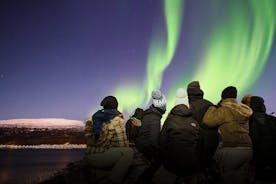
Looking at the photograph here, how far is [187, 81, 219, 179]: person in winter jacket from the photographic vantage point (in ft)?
21.8

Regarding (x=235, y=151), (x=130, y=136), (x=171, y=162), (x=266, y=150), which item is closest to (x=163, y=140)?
(x=171, y=162)

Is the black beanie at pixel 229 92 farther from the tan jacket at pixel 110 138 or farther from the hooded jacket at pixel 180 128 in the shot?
the tan jacket at pixel 110 138

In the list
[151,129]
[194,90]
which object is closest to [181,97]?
[194,90]

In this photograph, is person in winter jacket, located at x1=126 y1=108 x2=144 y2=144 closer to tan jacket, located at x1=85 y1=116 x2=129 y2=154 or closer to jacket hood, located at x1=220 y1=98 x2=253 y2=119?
tan jacket, located at x1=85 y1=116 x2=129 y2=154

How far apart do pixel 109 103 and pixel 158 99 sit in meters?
1.53

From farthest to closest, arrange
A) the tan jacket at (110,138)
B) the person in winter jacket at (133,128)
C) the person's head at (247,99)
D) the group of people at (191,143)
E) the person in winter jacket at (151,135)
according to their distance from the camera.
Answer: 1. the person in winter jacket at (133,128)
2. the person's head at (247,99)
3. the person in winter jacket at (151,135)
4. the tan jacket at (110,138)
5. the group of people at (191,143)

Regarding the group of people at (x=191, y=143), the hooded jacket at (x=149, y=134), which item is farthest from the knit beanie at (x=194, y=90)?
the hooded jacket at (x=149, y=134)

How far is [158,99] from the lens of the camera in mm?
8180

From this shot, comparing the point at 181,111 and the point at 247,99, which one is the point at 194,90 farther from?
the point at 247,99

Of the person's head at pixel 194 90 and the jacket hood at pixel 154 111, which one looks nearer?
the person's head at pixel 194 90

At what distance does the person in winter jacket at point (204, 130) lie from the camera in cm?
664

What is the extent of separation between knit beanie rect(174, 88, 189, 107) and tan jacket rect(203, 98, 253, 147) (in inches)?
26.7

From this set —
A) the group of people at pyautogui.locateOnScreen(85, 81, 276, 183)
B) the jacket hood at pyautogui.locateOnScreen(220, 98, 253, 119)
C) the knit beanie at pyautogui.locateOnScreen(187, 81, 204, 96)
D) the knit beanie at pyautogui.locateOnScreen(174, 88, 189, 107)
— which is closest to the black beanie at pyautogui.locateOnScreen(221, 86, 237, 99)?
the group of people at pyautogui.locateOnScreen(85, 81, 276, 183)

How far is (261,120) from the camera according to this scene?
7926 mm
